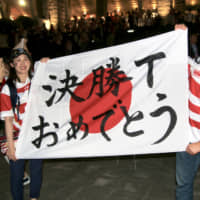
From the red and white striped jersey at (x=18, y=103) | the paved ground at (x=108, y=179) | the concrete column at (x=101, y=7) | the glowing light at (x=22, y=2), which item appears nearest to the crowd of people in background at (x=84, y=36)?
the paved ground at (x=108, y=179)

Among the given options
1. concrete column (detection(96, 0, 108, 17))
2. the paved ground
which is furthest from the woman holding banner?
concrete column (detection(96, 0, 108, 17))

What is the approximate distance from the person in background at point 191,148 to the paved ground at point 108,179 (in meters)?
0.89

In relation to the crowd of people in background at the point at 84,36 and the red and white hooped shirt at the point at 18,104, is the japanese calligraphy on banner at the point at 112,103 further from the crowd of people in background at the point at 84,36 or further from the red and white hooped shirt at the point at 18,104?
the crowd of people in background at the point at 84,36

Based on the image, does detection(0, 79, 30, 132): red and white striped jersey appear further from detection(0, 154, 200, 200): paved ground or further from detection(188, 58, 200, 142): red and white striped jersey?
detection(188, 58, 200, 142): red and white striped jersey

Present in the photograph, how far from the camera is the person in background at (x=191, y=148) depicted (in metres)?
1.67

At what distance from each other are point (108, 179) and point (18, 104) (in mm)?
1650

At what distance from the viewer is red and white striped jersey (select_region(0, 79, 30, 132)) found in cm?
201

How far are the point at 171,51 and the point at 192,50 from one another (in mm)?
4022

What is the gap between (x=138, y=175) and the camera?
10.5 ft

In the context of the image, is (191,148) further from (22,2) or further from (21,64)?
(22,2)

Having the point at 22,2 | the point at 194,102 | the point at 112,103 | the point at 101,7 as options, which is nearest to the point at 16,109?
the point at 112,103

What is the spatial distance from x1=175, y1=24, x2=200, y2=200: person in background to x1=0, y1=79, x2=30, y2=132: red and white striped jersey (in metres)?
1.36

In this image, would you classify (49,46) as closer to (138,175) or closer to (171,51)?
(138,175)

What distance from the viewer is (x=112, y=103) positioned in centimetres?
196
